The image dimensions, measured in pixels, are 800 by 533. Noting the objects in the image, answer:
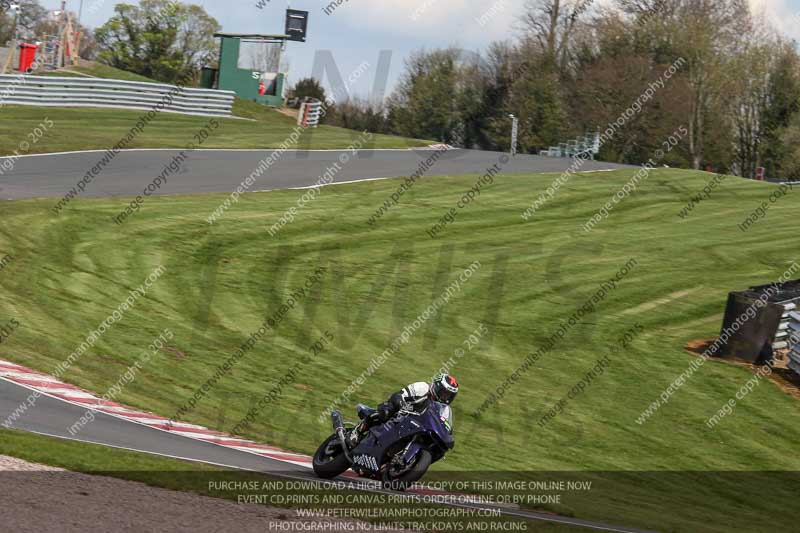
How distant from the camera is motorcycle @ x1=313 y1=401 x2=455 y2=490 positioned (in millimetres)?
11289

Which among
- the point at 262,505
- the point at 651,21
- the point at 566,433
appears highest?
the point at 651,21

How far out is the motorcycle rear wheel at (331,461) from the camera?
11828 millimetres

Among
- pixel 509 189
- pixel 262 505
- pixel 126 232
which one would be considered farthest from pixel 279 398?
pixel 509 189

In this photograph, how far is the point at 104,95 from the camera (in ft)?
138

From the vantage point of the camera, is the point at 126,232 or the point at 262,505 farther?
the point at 126,232

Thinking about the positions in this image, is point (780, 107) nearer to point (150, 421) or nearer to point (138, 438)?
point (150, 421)

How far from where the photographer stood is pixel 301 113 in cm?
4841

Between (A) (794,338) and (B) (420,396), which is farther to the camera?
(A) (794,338)

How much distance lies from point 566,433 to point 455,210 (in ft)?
46.0

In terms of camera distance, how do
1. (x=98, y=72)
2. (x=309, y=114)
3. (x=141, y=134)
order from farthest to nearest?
(x=309, y=114), (x=98, y=72), (x=141, y=134)

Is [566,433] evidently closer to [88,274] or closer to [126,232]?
[88,274]

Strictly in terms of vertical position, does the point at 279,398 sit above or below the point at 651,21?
below

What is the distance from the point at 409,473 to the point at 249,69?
48568 mm

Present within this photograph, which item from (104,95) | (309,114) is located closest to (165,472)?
(104,95)
